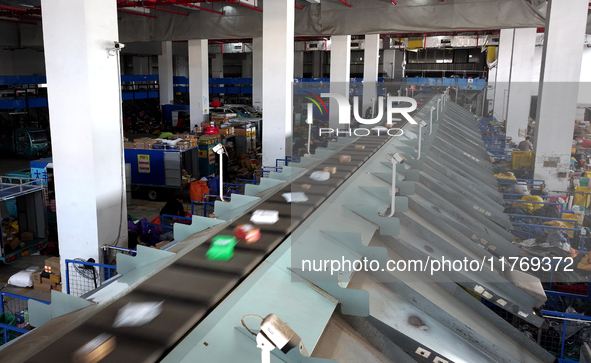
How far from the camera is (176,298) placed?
81.0 inches

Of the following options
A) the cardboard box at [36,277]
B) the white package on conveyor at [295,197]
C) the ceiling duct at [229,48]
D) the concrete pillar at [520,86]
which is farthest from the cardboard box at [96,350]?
the ceiling duct at [229,48]

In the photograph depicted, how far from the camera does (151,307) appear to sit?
6.52 ft

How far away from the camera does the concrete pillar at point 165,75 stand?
76.4 ft

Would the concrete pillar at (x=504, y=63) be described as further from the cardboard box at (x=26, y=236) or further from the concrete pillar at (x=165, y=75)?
the cardboard box at (x=26, y=236)

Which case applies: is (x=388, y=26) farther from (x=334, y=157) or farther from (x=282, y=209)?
(x=282, y=209)

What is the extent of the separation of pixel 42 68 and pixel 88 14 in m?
20.5

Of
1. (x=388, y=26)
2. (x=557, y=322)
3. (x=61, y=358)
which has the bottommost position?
(x=557, y=322)

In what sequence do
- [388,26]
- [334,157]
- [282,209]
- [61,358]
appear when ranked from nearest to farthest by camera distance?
[61,358] → [282,209] → [334,157] → [388,26]

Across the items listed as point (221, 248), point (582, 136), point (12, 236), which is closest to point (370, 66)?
point (582, 136)

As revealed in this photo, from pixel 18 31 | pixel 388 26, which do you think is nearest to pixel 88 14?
pixel 388 26

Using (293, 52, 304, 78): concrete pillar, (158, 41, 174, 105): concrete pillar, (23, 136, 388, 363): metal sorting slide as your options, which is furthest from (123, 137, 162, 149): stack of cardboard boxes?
(293, 52, 304, 78): concrete pillar

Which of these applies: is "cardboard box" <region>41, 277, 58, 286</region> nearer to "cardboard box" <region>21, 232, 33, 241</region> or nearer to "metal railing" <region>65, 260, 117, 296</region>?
"metal railing" <region>65, 260, 117, 296</region>

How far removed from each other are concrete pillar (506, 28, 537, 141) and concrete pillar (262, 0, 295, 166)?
8847 mm

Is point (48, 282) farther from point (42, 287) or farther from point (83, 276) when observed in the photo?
point (83, 276)
